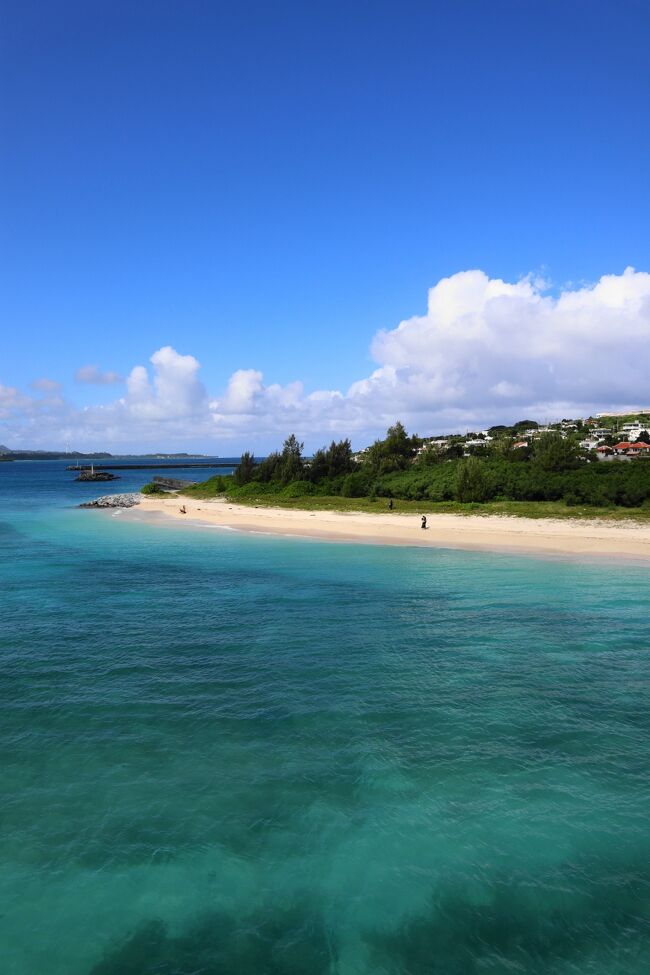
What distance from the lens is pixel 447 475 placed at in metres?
60.3

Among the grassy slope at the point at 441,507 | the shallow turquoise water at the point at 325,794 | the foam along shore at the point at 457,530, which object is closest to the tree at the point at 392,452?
the grassy slope at the point at 441,507

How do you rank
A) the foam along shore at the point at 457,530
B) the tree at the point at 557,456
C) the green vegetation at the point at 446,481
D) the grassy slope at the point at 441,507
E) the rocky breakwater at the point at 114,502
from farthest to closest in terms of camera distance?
the rocky breakwater at the point at 114,502, the tree at the point at 557,456, the green vegetation at the point at 446,481, the grassy slope at the point at 441,507, the foam along shore at the point at 457,530

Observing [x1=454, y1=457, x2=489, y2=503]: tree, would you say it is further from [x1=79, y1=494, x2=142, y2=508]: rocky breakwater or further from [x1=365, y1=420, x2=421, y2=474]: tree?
[x1=79, y1=494, x2=142, y2=508]: rocky breakwater

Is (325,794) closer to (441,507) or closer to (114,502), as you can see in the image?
(441,507)

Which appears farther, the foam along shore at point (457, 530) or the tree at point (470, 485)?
the tree at point (470, 485)

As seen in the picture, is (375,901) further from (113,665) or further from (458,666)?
(113,665)

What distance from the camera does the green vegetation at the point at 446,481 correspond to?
49.3 meters

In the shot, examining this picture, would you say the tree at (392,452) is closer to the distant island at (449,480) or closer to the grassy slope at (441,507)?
the distant island at (449,480)

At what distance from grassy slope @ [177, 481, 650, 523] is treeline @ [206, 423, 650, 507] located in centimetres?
151

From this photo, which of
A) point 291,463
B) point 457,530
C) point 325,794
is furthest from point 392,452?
point 325,794

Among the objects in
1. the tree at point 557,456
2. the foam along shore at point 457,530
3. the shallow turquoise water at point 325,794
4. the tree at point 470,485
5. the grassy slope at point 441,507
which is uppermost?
the tree at point 557,456

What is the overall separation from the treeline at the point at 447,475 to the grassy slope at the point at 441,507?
151 centimetres

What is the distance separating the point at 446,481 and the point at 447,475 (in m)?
2.01

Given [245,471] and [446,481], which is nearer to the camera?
[446,481]
